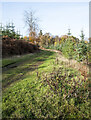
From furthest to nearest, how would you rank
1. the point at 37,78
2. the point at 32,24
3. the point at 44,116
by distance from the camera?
1. the point at 32,24
2. the point at 37,78
3. the point at 44,116

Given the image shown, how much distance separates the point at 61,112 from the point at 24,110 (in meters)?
0.89

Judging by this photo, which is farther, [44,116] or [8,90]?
[8,90]

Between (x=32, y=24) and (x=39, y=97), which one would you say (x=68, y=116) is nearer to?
(x=39, y=97)

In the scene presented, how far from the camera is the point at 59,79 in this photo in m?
4.19

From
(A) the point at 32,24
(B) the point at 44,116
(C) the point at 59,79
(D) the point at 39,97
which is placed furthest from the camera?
(A) the point at 32,24

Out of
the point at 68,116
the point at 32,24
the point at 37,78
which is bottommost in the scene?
the point at 68,116

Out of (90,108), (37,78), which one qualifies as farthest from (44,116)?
(37,78)

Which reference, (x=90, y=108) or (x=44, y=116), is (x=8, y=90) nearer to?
(x=44, y=116)

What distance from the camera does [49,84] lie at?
3.93 m

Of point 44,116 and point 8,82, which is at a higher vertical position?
point 8,82

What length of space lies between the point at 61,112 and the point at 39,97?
0.84 m

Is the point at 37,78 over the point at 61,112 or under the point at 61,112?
over

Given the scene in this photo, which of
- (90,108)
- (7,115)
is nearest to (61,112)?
(90,108)

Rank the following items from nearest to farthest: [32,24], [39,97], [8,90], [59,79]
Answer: [39,97] → [8,90] → [59,79] → [32,24]
